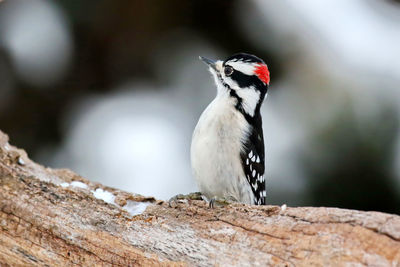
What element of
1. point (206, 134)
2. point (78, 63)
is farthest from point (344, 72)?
point (78, 63)

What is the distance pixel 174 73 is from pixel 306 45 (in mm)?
1404

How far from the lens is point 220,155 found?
390 centimetres

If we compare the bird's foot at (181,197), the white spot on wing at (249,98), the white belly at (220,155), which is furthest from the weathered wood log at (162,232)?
the white spot on wing at (249,98)

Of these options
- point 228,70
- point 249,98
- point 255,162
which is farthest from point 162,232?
point 228,70

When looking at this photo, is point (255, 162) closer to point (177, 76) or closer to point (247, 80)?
point (247, 80)

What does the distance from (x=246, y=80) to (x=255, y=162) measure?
0.62 m

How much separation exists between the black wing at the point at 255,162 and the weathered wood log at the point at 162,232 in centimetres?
73

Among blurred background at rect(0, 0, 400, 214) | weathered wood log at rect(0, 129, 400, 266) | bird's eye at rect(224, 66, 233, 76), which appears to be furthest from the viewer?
blurred background at rect(0, 0, 400, 214)

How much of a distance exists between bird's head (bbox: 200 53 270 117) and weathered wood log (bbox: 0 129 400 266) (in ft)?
3.65

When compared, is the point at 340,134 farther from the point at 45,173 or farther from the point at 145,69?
the point at 45,173

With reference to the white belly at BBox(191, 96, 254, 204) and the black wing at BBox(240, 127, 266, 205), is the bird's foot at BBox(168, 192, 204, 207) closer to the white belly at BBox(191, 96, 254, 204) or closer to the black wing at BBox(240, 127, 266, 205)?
→ the white belly at BBox(191, 96, 254, 204)

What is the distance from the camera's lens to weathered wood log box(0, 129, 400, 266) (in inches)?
106

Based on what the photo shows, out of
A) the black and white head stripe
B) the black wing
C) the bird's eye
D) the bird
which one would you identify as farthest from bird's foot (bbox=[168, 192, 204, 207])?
the bird's eye

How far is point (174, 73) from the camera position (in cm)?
603
